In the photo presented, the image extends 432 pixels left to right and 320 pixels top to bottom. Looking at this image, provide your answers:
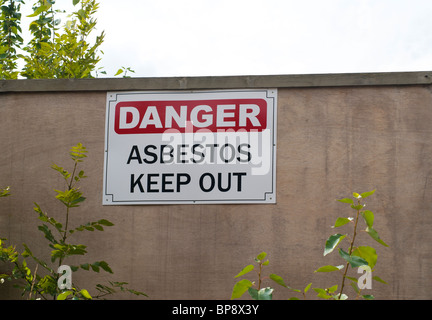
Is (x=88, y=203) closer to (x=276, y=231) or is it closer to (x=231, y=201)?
(x=231, y=201)

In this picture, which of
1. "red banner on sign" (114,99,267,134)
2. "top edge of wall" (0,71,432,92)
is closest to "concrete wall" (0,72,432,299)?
"top edge of wall" (0,71,432,92)

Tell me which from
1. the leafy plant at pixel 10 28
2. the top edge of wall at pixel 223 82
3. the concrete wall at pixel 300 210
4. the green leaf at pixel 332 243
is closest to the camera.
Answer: the green leaf at pixel 332 243

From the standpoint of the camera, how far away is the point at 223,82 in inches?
189

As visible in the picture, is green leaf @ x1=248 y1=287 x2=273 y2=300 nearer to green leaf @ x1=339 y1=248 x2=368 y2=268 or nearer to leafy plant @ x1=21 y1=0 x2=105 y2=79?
green leaf @ x1=339 y1=248 x2=368 y2=268

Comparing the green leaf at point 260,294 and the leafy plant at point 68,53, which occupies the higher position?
the leafy plant at point 68,53

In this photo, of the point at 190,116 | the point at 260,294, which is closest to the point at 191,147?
the point at 190,116

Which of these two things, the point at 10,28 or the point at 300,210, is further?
the point at 10,28

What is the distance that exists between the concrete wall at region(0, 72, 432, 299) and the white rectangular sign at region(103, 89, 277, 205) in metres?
0.07

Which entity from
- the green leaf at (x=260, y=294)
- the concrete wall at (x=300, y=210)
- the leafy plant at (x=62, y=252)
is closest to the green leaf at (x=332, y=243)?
the green leaf at (x=260, y=294)

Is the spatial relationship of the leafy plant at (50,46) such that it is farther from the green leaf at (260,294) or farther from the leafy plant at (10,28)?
the green leaf at (260,294)

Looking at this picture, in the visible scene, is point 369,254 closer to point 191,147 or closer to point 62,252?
point 62,252

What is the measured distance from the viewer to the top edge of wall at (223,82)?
466cm

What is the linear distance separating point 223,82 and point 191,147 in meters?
0.48
